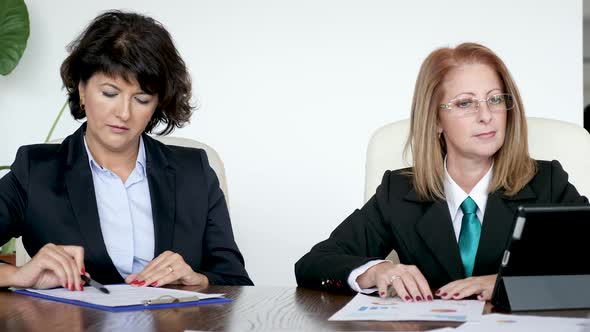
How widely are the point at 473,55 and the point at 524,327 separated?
113 centimetres

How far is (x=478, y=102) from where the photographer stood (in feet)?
7.72

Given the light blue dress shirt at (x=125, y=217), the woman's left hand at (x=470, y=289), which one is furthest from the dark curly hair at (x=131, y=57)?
the woman's left hand at (x=470, y=289)

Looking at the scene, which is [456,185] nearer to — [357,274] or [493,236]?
[493,236]

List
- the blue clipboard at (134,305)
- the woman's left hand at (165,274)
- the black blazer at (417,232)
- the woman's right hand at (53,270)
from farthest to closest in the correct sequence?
1. the black blazer at (417,232)
2. the woman's left hand at (165,274)
3. the woman's right hand at (53,270)
4. the blue clipboard at (134,305)

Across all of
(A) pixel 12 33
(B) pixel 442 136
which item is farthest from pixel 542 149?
(A) pixel 12 33

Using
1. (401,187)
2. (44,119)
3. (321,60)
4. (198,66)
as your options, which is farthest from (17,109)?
(401,187)

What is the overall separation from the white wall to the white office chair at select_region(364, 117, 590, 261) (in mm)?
1648

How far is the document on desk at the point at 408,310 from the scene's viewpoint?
5.14 feet

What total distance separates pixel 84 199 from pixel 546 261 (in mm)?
1238

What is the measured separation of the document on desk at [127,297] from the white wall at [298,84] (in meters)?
2.35

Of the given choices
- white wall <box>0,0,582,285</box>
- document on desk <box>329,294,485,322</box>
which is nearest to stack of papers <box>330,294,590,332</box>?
document on desk <box>329,294,485,322</box>

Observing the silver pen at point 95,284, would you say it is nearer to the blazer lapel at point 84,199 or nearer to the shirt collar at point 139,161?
the blazer lapel at point 84,199

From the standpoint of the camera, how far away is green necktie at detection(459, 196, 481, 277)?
2275 mm

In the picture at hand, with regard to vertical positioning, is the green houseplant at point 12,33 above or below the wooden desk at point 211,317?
above
